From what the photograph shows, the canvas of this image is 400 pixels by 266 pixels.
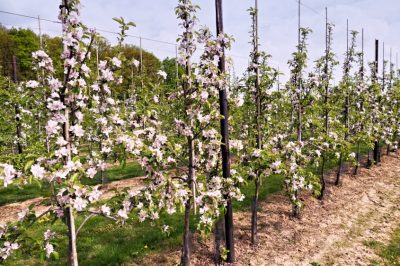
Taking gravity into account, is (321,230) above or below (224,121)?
below

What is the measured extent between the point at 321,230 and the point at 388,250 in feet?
6.83

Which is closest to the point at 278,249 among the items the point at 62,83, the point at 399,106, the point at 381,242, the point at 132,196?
the point at 381,242

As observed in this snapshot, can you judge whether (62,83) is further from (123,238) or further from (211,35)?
(123,238)

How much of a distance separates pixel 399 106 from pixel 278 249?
60.2 ft

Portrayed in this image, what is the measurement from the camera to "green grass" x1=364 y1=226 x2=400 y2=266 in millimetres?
9445

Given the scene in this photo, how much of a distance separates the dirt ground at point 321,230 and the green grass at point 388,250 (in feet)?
0.65

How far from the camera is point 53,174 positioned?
162 inches

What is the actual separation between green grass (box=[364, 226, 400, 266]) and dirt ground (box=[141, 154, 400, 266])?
0.20m

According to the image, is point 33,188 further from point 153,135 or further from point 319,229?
point 319,229

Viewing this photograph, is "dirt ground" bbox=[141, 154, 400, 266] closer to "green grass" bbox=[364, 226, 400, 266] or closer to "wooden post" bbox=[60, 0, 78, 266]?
"green grass" bbox=[364, 226, 400, 266]

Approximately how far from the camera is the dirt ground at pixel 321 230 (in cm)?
942

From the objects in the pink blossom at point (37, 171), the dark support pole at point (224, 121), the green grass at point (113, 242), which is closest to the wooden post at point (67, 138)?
the pink blossom at point (37, 171)

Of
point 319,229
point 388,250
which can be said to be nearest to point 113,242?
point 319,229

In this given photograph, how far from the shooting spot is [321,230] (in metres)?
11.3
